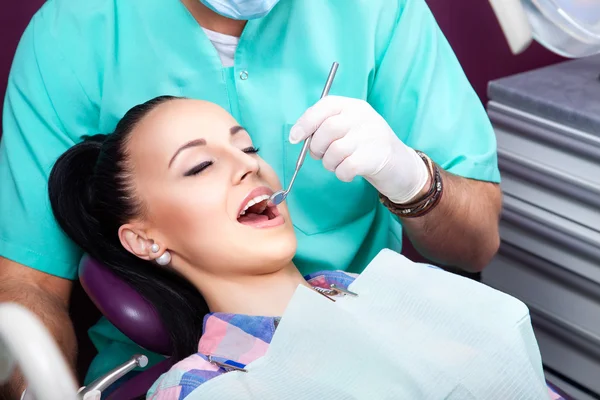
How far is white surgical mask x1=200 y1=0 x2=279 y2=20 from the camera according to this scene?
1197mm

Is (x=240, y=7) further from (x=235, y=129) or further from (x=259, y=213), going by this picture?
(x=259, y=213)

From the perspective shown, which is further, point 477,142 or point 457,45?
point 457,45

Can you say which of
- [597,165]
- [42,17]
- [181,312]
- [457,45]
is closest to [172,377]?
[181,312]

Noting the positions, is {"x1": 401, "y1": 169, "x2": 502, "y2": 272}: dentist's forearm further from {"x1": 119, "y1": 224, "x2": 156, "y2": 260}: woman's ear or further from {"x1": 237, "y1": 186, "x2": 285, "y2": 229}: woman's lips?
{"x1": 119, "y1": 224, "x2": 156, "y2": 260}: woman's ear

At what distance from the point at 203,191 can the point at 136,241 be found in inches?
6.3

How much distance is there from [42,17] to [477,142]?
2.65ft

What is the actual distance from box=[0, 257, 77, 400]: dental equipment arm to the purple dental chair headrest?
7 centimetres

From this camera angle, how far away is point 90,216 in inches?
50.5

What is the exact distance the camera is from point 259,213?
128 cm

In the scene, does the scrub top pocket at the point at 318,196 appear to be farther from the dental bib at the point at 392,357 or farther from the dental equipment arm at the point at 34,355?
the dental equipment arm at the point at 34,355

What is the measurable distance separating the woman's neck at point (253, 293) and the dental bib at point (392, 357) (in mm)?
240

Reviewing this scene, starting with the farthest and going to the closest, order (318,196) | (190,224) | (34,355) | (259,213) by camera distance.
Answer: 1. (318,196)
2. (259,213)
3. (190,224)
4. (34,355)

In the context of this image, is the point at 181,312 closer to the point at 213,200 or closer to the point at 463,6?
the point at 213,200

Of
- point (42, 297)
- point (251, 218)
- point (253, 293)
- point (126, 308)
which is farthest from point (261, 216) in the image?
point (42, 297)
